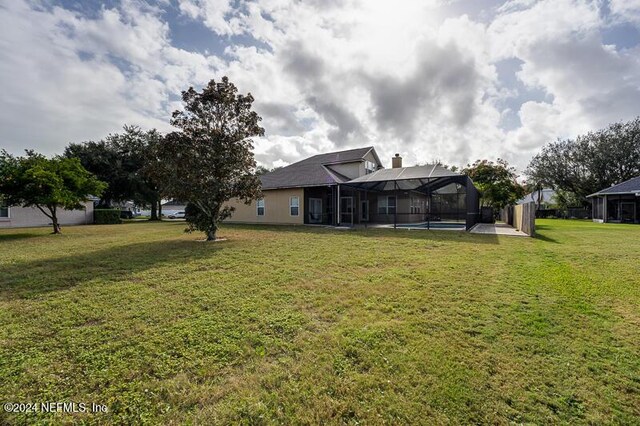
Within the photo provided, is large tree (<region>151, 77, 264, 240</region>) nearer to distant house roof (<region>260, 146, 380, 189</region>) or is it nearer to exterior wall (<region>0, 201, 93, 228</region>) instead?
distant house roof (<region>260, 146, 380, 189</region>)

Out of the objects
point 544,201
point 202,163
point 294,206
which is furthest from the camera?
point 544,201

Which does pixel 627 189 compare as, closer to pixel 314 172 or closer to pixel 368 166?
pixel 368 166

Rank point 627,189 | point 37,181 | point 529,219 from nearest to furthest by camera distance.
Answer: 1. point 529,219
2. point 37,181
3. point 627,189

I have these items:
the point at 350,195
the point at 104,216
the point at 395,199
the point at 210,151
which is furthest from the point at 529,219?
the point at 104,216

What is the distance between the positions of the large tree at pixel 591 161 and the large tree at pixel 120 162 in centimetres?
5101

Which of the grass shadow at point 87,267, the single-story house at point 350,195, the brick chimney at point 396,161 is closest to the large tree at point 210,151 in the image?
the grass shadow at point 87,267

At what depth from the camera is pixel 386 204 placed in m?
23.0

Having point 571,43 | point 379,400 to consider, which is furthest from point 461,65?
point 379,400

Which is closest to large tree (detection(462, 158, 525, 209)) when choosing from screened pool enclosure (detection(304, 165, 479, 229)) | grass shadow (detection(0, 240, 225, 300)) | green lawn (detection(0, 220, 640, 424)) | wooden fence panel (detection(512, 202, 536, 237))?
screened pool enclosure (detection(304, 165, 479, 229))

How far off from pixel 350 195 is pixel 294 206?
428cm

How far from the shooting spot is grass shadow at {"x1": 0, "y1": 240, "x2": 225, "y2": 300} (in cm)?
546

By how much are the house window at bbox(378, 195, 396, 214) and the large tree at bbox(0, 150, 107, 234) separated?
19667 mm

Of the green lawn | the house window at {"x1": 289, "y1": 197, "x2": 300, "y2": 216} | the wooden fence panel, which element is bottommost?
the green lawn

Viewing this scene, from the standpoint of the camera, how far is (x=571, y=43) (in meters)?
11.7
